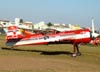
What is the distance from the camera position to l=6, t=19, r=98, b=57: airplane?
26.0m

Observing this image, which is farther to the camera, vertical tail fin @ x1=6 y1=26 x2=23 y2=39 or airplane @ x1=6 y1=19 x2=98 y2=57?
vertical tail fin @ x1=6 y1=26 x2=23 y2=39

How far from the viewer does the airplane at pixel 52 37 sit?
1024 inches

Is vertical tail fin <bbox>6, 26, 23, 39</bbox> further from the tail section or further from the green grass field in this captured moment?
the green grass field

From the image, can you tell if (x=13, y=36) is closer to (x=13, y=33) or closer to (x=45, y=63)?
(x=13, y=33)

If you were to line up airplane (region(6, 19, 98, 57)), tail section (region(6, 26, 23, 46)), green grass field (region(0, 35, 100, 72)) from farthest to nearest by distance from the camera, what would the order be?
tail section (region(6, 26, 23, 46))
airplane (region(6, 19, 98, 57))
green grass field (region(0, 35, 100, 72))

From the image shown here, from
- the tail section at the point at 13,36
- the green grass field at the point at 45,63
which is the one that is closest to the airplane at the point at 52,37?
the tail section at the point at 13,36

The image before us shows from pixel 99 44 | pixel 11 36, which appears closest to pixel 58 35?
pixel 11 36

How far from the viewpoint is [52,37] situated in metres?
27.0

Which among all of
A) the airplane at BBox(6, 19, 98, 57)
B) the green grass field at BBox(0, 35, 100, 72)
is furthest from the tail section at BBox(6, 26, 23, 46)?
the green grass field at BBox(0, 35, 100, 72)

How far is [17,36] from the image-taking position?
29438mm

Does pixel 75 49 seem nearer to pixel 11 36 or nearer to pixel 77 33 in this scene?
pixel 77 33

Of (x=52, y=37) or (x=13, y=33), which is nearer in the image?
(x=52, y=37)

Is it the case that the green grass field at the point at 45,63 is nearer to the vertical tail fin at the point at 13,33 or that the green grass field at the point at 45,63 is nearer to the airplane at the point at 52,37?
the airplane at the point at 52,37

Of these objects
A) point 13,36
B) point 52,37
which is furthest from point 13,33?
point 52,37
